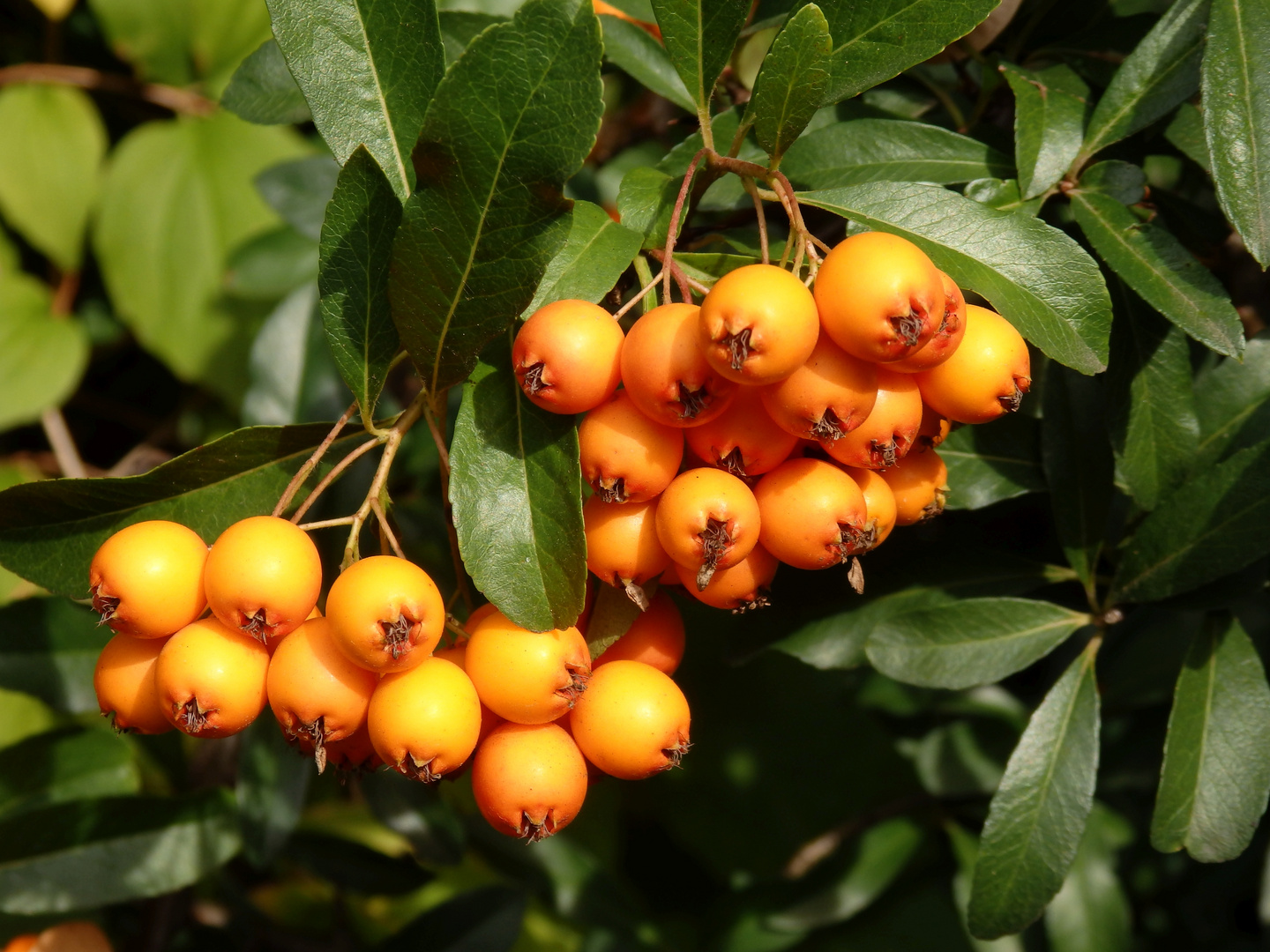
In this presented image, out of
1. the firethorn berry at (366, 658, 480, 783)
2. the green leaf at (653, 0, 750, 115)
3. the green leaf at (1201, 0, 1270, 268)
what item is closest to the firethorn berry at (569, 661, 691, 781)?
the firethorn berry at (366, 658, 480, 783)

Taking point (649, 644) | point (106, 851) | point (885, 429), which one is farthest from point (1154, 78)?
point (106, 851)

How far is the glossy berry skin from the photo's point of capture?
32.4 inches

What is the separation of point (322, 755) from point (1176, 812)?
0.89 metres

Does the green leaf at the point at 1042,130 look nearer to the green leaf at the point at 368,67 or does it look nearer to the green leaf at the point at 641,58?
the green leaf at the point at 641,58

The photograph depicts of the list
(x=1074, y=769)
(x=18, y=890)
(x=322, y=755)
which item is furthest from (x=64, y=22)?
(x=1074, y=769)

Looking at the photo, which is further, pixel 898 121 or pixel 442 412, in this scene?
pixel 898 121

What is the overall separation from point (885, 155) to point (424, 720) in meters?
0.76

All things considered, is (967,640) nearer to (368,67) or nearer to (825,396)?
(825,396)

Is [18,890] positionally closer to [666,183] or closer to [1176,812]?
[666,183]

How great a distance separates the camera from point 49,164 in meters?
2.27

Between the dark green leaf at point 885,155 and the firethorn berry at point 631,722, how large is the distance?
573mm

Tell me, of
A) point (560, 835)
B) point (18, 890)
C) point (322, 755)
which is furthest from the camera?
point (560, 835)

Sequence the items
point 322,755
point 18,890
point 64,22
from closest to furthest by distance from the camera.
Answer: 1. point 322,755
2. point 18,890
3. point 64,22

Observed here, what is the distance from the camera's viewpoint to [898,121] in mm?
1068
